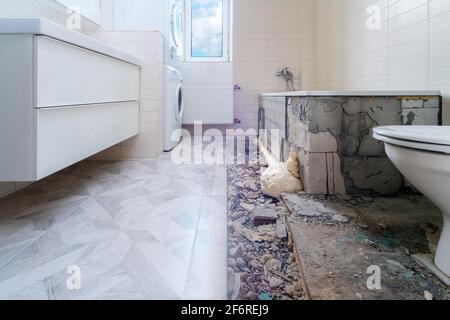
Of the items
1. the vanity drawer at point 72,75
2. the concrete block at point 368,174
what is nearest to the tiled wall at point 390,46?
the concrete block at point 368,174

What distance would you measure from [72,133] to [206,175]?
1.03 m

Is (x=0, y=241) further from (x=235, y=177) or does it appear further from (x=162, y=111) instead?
(x=162, y=111)

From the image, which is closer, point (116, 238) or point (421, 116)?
point (116, 238)

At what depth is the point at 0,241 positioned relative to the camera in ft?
3.97

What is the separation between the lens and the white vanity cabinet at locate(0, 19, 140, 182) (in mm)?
1157

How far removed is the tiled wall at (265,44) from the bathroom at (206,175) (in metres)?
1.28

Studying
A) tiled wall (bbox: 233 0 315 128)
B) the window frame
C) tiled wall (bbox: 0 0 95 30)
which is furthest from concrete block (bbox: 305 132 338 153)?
the window frame

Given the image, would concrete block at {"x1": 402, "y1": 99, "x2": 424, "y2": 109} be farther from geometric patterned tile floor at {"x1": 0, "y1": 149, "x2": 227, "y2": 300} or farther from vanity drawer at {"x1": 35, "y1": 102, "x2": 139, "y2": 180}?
vanity drawer at {"x1": 35, "y1": 102, "x2": 139, "y2": 180}

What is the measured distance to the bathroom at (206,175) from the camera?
0.95m

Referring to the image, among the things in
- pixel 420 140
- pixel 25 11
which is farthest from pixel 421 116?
pixel 25 11

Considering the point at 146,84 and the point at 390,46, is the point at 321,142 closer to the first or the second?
the point at 390,46

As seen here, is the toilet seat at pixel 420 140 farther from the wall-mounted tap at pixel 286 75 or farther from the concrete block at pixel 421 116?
the wall-mounted tap at pixel 286 75

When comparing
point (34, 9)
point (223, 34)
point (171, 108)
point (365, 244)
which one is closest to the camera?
point (365, 244)

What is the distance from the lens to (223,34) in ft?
15.5
